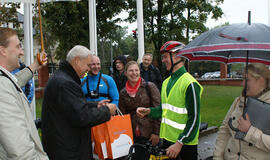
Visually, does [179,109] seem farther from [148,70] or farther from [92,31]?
[92,31]

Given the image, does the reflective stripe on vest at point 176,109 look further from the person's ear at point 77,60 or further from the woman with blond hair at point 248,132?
the person's ear at point 77,60

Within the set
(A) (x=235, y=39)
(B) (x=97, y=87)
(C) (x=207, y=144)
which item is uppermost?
(A) (x=235, y=39)

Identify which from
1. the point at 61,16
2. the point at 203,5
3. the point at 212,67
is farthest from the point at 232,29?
the point at 212,67

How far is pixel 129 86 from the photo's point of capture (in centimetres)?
408

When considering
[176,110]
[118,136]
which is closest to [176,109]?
[176,110]

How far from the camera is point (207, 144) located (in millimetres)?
6438

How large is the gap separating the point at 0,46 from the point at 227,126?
2167 millimetres

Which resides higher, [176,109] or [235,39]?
[235,39]

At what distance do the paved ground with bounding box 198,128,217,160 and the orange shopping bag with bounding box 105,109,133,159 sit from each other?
281cm

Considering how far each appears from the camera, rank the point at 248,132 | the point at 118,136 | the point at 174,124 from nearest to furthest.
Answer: the point at 248,132 < the point at 174,124 < the point at 118,136

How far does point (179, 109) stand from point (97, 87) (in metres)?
1.88

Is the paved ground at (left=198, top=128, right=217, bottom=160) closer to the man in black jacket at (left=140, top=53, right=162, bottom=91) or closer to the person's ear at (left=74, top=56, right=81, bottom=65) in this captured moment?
the man in black jacket at (left=140, top=53, right=162, bottom=91)

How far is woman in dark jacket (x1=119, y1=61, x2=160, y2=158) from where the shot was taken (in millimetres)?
3771

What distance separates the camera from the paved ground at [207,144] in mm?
5703
